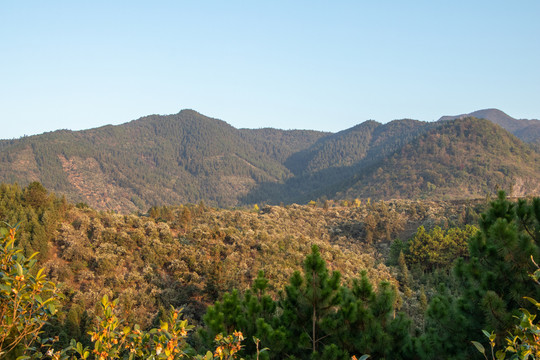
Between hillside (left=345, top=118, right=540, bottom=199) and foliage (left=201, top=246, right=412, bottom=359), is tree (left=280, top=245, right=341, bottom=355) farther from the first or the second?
hillside (left=345, top=118, right=540, bottom=199)

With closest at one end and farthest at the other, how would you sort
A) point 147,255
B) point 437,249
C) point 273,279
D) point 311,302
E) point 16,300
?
point 16,300
point 311,302
point 273,279
point 147,255
point 437,249

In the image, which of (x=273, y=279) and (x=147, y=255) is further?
(x=147, y=255)

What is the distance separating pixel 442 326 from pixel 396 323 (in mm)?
1054

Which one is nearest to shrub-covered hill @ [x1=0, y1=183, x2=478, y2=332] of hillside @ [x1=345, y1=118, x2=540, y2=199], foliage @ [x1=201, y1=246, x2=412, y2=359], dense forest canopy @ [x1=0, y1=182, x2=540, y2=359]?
dense forest canopy @ [x1=0, y1=182, x2=540, y2=359]

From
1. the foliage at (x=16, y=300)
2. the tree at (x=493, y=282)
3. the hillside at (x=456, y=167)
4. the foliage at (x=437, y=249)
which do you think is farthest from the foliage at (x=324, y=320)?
the hillside at (x=456, y=167)

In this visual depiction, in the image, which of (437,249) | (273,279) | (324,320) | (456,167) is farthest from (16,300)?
(456,167)

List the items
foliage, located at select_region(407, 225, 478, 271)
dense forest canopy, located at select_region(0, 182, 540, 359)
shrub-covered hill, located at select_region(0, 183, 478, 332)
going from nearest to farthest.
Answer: dense forest canopy, located at select_region(0, 182, 540, 359) → shrub-covered hill, located at select_region(0, 183, 478, 332) → foliage, located at select_region(407, 225, 478, 271)

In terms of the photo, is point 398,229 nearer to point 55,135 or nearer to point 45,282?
point 45,282

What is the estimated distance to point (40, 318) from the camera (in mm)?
3264

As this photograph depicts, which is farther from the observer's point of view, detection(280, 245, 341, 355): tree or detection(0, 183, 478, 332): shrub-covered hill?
detection(0, 183, 478, 332): shrub-covered hill

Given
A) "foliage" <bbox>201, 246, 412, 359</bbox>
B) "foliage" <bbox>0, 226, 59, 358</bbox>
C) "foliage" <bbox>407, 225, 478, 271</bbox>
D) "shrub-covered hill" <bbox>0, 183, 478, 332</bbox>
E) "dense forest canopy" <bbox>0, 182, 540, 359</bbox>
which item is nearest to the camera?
"foliage" <bbox>0, 226, 59, 358</bbox>

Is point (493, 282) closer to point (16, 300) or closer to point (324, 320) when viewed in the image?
point (324, 320)

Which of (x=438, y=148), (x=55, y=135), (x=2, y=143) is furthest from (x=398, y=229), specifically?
(x=2, y=143)

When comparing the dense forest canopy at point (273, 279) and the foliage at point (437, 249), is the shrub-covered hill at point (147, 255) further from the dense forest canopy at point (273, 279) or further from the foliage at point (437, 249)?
the foliage at point (437, 249)
